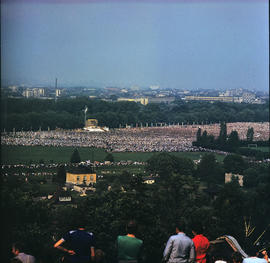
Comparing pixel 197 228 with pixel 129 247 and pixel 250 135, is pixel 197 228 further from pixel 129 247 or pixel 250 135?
pixel 250 135

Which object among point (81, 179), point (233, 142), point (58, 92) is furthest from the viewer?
point (233, 142)

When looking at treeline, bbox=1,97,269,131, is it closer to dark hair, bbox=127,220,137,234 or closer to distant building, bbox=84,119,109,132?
distant building, bbox=84,119,109,132

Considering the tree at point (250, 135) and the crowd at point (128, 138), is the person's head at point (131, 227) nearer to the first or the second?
the crowd at point (128, 138)

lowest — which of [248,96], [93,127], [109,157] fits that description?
[109,157]

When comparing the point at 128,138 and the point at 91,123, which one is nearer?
the point at 91,123

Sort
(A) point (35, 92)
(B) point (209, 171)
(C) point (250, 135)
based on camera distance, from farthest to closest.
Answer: (C) point (250, 135), (B) point (209, 171), (A) point (35, 92)

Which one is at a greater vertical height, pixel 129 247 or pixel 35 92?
pixel 35 92

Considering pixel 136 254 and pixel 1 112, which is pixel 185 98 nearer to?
pixel 1 112

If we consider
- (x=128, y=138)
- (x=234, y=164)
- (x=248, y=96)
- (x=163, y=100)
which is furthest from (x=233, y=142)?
(x=128, y=138)
